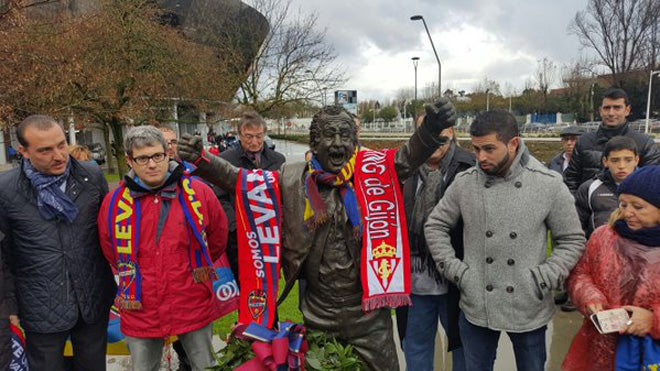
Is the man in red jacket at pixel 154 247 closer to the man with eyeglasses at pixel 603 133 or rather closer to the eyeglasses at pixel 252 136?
the eyeglasses at pixel 252 136

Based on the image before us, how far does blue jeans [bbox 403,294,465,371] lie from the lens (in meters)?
3.02

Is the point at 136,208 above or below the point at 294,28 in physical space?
below

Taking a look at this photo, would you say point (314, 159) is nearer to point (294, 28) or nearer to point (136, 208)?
point (136, 208)

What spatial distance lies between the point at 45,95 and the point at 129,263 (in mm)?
8257

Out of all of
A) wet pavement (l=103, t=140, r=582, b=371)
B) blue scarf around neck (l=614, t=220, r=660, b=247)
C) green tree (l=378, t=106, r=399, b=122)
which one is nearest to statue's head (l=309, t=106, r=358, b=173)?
blue scarf around neck (l=614, t=220, r=660, b=247)

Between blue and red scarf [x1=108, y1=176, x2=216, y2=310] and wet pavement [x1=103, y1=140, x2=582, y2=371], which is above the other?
blue and red scarf [x1=108, y1=176, x2=216, y2=310]

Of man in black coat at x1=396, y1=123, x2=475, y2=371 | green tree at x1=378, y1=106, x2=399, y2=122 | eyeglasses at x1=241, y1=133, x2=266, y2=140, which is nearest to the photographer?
man in black coat at x1=396, y1=123, x2=475, y2=371

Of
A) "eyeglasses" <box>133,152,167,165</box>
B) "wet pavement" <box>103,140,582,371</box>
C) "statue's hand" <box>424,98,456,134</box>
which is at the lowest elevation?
"wet pavement" <box>103,140,582,371</box>

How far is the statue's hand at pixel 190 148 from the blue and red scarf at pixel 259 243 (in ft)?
0.90

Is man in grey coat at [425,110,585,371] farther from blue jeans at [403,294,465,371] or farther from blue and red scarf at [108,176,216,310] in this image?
blue and red scarf at [108,176,216,310]

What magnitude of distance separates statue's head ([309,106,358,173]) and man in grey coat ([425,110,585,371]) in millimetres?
664

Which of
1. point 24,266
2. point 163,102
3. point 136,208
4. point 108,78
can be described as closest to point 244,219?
point 136,208

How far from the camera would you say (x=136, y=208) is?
2.67 m

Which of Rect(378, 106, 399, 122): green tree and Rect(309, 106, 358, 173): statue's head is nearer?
Rect(309, 106, 358, 173): statue's head
